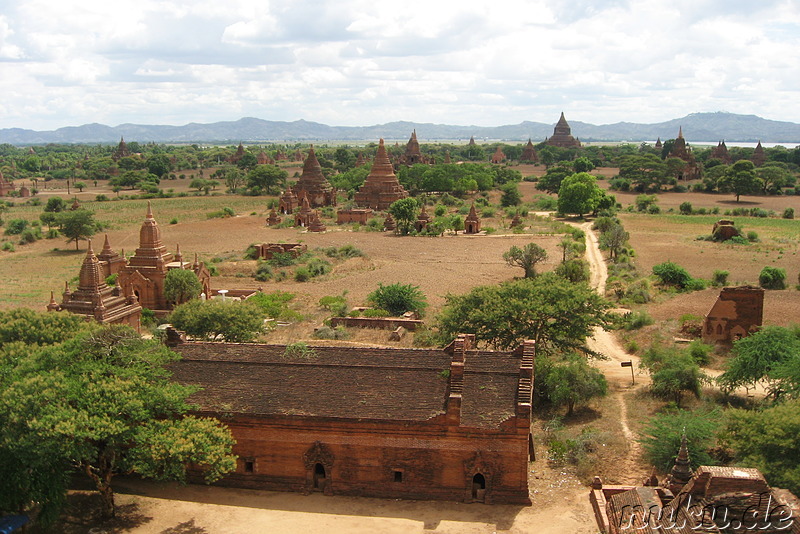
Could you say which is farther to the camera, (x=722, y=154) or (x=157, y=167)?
(x=722, y=154)

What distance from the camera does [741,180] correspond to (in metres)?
86.2

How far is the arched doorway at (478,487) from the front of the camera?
53.8 ft

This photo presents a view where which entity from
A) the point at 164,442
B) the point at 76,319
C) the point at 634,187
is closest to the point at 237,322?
the point at 76,319

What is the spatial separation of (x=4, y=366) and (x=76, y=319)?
19.2ft

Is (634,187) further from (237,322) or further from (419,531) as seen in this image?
(419,531)

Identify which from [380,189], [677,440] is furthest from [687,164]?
[677,440]

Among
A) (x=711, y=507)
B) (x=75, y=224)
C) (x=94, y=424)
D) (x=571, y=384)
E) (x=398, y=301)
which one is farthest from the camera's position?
(x=75, y=224)

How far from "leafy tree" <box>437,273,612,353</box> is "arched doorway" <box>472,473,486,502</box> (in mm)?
8203

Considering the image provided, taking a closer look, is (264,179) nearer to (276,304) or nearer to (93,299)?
(276,304)

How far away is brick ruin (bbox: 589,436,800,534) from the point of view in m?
12.1

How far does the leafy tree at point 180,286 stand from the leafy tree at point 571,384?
711 inches

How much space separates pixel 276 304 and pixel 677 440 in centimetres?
2119

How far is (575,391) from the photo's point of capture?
21.7m

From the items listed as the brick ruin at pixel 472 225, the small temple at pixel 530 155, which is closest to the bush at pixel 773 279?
the brick ruin at pixel 472 225
